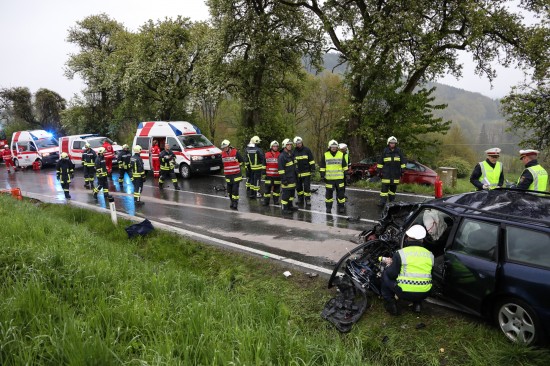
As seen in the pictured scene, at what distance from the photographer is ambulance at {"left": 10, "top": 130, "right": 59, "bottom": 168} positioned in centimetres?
2328

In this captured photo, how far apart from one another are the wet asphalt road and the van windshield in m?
1.96

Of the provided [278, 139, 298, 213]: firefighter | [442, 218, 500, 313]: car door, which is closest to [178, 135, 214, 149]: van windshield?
[278, 139, 298, 213]: firefighter

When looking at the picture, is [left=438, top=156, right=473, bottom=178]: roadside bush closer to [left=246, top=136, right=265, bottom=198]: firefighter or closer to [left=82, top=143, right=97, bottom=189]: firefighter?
[left=246, top=136, right=265, bottom=198]: firefighter

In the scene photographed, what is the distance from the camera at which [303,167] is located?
34.7 ft

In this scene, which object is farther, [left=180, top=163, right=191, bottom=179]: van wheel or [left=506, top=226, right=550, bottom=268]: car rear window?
[left=180, top=163, right=191, bottom=179]: van wheel

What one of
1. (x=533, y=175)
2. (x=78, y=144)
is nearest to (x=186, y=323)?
(x=533, y=175)

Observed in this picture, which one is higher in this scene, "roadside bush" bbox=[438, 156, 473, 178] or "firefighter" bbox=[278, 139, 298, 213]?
"firefighter" bbox=[278, 139, 298, 213]

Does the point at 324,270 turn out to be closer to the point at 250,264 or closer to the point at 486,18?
the point at 250,264

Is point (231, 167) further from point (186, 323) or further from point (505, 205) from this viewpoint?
point (505, 205)

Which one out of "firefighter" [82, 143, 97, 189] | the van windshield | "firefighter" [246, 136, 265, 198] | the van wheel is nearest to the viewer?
"firefighter" [246, 136, 265, 198]

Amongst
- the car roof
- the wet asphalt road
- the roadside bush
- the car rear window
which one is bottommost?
the roadside bush

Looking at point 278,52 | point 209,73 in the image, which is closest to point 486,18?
point 278,52

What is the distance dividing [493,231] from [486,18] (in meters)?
13.1

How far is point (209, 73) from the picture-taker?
19734mm
